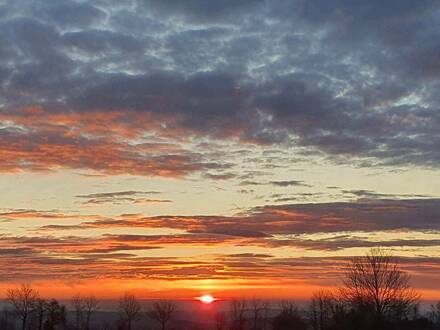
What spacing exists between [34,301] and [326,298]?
5313 cm

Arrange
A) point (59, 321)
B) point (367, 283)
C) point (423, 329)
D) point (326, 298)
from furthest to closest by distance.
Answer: point (326, 298) < point (59, 321) < point (423, 329) < point (367, 283)

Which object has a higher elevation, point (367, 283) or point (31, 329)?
point (367, 283)

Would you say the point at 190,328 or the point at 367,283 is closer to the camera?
the point at 367,283

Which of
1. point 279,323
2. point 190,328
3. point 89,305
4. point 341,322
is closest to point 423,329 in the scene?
point 341,322

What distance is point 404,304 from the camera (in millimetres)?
67875

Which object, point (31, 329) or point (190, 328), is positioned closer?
point (31, 329)

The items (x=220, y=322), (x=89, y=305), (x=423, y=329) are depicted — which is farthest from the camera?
(x=89, y=305)

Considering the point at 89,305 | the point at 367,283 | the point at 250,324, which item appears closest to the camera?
the point at 367,283

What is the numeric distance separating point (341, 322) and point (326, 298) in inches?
1935

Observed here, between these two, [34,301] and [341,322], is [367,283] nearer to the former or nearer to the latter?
[341,322]

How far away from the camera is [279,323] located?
114 m

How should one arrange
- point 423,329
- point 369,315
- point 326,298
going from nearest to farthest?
point 369,315, point 423,329, point 326,298

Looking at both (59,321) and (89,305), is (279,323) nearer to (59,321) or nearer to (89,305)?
(59,321)

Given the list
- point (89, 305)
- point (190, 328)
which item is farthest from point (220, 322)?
point (190, 328)
